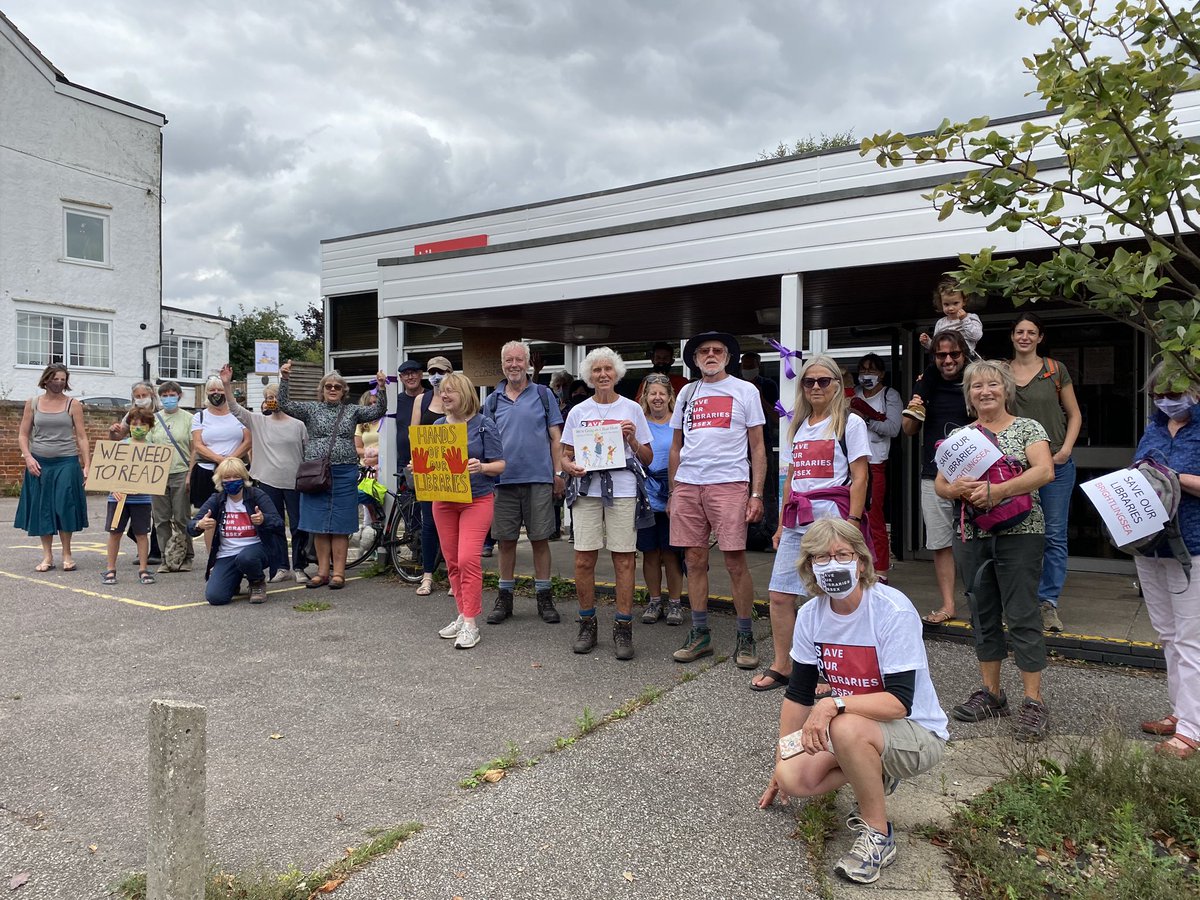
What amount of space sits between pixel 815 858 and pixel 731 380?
116 inches

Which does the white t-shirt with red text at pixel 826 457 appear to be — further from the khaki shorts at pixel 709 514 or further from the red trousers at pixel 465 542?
the red trousers at pixel 465 542

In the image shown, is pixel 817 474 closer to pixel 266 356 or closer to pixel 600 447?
pixel 600 447

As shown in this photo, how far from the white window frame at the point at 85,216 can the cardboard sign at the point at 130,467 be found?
60.4 ft

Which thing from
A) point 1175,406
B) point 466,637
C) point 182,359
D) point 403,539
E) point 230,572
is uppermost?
point 182,359

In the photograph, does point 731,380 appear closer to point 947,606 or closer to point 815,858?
point 947,606

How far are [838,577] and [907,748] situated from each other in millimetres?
596

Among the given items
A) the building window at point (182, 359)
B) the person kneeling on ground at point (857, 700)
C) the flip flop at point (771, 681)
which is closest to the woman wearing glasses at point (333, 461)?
the flip flop at point (771, 681)

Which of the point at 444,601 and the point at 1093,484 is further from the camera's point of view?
the point at 444,601

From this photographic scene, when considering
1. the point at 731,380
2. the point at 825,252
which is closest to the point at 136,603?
the point at 731,380

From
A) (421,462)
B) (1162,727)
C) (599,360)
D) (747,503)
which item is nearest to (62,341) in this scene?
(421,462)

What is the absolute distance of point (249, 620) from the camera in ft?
20.9

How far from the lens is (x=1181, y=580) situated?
3746 millimetres

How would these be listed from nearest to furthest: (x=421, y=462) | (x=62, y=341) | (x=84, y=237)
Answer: (x=421, y=462)
(x=62, y=341)
(x=84, y=237)

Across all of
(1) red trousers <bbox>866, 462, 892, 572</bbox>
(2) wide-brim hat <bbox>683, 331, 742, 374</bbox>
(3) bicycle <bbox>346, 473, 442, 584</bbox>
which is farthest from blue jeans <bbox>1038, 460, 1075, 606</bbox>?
(3) bicycle <bbox>346, 473, 442, 584</bbox>
